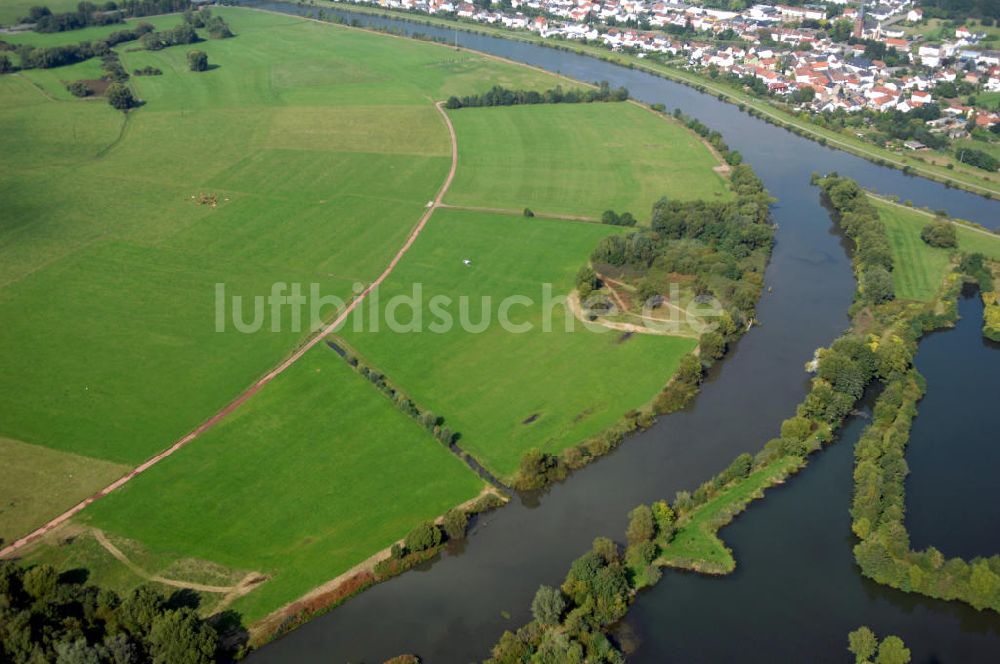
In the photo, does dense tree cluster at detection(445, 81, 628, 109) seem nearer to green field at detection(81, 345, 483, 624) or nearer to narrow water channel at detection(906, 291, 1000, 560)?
narrow water channel at detection(906, 291, 1000, 560)

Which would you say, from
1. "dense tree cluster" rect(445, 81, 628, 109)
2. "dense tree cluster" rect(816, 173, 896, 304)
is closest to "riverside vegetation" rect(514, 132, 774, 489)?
"dense tree cluster" rect(816, 173, 896, 304)

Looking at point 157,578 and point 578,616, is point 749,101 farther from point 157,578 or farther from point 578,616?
point 157,578

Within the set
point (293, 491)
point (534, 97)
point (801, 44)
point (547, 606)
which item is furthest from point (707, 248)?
point (801, 44)

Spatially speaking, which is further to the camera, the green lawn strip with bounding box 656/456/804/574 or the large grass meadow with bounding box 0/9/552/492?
the large grass meadow with bounding box 0/9/552/492

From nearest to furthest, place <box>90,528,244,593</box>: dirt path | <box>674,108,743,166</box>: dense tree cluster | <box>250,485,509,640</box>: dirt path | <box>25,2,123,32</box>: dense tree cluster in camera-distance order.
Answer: <box>250,485,509,640</box>: dirt path
<box>90,528,244,593</box>: dirt path
<box>674,108,743,166</box>: dense tree cluster
<box>25,2,123,32</box>: dense tree cluster

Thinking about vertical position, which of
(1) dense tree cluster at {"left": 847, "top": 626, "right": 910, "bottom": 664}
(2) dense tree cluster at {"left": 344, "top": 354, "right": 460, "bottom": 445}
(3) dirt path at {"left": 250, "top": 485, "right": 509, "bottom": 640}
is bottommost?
(3) dirt path at {"left": 250, "top": 485, "right": 509, "bottom": 640}

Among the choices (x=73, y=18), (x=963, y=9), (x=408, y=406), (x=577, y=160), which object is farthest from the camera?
(x=963, y=9)
